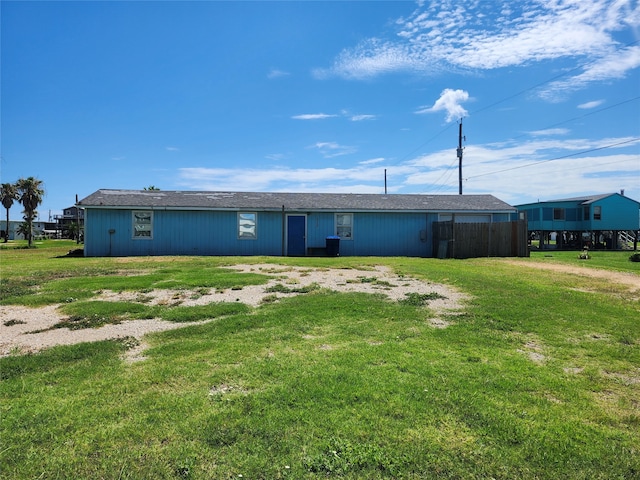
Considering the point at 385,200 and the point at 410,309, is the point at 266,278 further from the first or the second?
the point at 385,200

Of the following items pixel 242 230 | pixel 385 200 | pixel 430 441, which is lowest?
pixel 430 441

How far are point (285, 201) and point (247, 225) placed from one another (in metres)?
2.40

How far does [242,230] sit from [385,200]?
26.0 ft

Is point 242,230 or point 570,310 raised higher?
point 242,230

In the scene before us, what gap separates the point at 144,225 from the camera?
62.0 feet

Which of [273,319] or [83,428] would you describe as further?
[273,319]

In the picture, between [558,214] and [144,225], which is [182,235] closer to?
[144,225]

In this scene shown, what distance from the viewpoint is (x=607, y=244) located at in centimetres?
3266

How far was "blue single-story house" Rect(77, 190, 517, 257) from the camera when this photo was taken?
61.2 feet

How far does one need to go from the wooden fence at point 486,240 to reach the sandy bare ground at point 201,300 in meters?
7.37

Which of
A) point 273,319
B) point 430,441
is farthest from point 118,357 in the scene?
point 430,441

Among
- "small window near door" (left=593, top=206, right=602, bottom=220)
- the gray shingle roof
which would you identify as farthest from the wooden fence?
"small window near door" (left=593, top=206, right=602, bottom=220)

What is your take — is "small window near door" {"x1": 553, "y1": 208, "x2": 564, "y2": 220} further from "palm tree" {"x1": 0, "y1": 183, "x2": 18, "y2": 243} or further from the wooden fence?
"palm tree" {"x1": 0, "y1": 183, "x2": 18, "y2": 243}

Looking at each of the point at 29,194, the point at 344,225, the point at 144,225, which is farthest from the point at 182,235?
the point at 29,194
